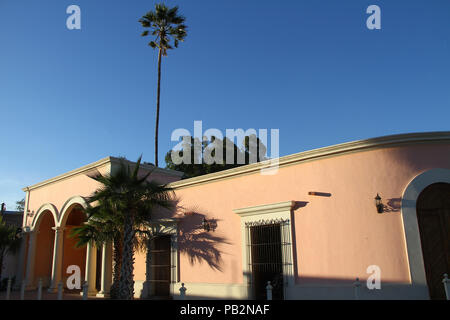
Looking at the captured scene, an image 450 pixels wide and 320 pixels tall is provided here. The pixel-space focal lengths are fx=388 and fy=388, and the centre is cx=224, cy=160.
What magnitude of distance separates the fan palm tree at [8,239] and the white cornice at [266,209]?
1364cm

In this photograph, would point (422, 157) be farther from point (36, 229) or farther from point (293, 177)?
point (36, 229)

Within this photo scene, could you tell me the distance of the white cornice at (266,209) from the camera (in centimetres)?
1141

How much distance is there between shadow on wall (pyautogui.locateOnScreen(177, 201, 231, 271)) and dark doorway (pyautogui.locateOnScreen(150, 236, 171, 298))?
973mm

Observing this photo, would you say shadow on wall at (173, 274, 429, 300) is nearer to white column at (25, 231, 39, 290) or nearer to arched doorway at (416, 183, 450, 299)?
arched doorway at (416, 183, 450, 299)

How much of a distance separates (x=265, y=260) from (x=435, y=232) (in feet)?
15.5

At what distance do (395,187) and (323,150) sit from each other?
2.13 meters

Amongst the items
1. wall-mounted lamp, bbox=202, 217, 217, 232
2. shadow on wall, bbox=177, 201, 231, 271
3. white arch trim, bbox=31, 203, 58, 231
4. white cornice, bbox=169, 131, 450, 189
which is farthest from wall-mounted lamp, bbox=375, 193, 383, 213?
white arch trim, bbox=31, 203, 58, 231

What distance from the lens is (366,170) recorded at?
10477 millimetres

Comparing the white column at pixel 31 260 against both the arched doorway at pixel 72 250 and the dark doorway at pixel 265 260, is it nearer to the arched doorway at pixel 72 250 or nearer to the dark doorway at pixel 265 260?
the arched doorway at pixel 72 250

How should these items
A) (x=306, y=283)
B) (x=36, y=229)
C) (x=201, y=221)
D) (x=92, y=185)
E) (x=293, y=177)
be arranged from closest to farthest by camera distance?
(x=306, y=283) < (x=293, y=177) < (x=201, y=221) < (x=92, y=185) < (x=36, y=229)

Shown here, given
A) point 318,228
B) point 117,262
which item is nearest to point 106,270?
point 117,262

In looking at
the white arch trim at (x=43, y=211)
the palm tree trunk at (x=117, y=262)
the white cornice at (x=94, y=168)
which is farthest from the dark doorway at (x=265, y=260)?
the white arch trim at (x=43, y=211)

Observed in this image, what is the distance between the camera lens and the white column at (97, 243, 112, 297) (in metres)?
14.6
